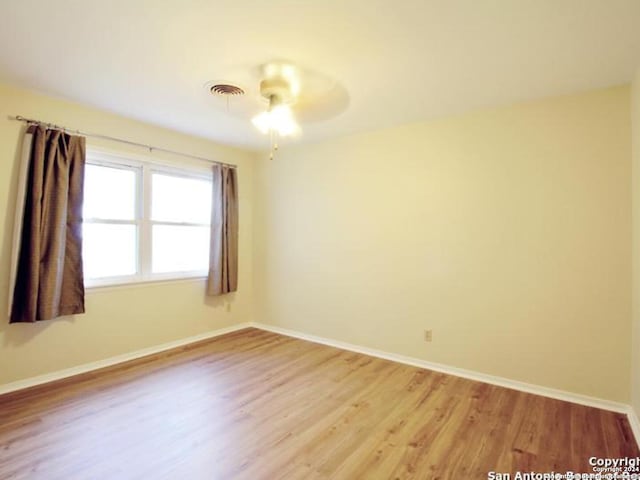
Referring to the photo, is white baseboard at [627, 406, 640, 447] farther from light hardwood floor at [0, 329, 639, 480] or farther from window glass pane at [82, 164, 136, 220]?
window glass pane at [82, 164, 136, 220]

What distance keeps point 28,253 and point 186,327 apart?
1767mm

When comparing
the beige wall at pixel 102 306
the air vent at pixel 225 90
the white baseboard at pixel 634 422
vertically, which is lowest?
the white baseboard at pixel 634 422

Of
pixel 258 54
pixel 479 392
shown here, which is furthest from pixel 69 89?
pixel 479 392

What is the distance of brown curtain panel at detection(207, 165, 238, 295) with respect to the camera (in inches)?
168

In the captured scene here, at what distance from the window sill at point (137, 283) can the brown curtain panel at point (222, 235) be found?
0.20 m

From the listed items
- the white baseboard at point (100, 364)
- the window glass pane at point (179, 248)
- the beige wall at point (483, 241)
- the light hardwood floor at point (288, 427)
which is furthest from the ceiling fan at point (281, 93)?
the white baseboard at point (100, 364)

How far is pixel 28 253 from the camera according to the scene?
277 centimetres

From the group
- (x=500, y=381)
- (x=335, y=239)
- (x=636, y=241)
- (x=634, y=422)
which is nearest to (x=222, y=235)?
(x=335, y=239)

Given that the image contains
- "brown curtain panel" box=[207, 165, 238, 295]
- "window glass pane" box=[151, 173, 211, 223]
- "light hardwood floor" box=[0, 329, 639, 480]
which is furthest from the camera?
"brown curtain panel" box=[207, 165, 238, 295]

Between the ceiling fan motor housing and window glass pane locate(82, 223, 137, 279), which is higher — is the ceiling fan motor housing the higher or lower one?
the higher one

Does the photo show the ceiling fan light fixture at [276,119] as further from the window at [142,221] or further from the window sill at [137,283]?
the window sill at [137,283]

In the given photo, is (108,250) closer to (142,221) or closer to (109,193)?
(142,221)

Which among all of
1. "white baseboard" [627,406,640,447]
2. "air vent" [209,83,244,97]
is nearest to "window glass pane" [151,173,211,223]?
"air vent" [209,83,244,97]

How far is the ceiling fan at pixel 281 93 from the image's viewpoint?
2396 millimetres
